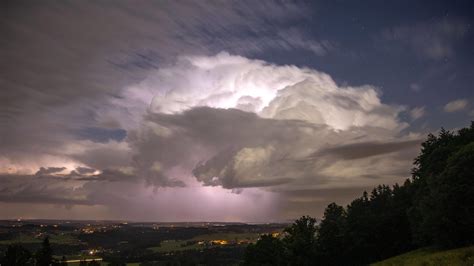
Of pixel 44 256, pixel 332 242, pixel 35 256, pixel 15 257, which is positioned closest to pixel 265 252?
pixel 332 242

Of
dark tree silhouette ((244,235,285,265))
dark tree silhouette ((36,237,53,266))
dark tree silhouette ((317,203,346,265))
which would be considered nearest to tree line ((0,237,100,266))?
dark tree silhouette ((36,237,53,266))

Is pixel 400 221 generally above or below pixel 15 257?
above

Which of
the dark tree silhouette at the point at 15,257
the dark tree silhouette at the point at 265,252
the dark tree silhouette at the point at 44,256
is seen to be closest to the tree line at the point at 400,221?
the dark tree silhouette at the point at 265,252

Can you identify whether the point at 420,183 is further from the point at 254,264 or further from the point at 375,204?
the point at 254,264

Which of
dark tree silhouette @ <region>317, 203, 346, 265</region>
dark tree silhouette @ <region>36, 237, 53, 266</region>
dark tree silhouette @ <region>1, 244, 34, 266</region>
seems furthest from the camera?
dark tree silhouette @ <region>1, 244, 34, 266</region>

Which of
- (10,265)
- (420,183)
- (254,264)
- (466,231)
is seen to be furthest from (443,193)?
(10,265)

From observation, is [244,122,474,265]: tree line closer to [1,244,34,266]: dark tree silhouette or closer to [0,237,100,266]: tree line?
[0,237,100,266]: tree line

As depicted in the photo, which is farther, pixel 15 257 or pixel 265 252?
pixel 15 257

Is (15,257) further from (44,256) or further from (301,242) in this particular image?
(301,242)
